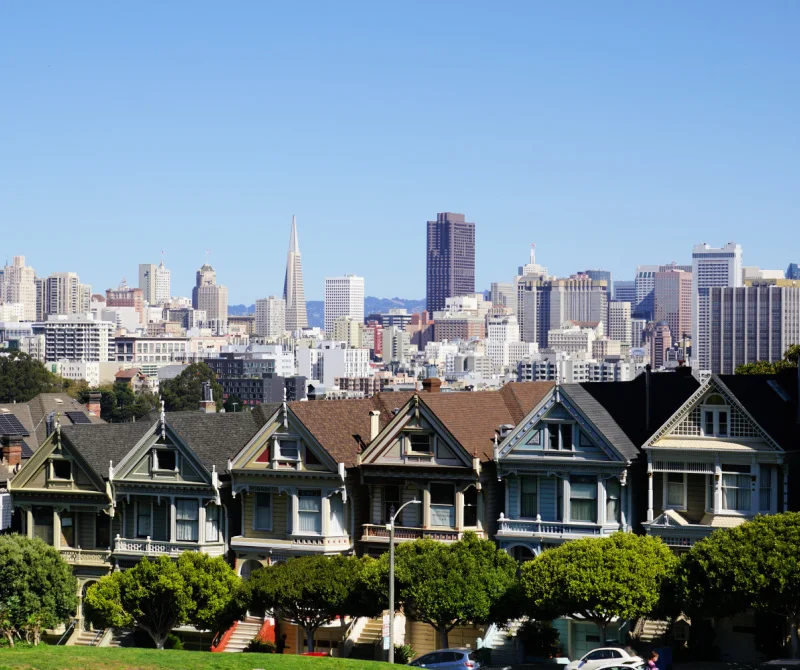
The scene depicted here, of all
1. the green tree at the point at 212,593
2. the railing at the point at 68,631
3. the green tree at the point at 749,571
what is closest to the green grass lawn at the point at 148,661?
the green tree at the point at 212,593

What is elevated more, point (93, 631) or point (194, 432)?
point (194, 432)

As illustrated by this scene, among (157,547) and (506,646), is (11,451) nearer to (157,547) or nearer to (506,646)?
(157,547)

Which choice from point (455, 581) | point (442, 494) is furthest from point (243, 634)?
point (455, 581)

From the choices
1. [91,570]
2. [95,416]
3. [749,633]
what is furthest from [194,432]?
[95,416]

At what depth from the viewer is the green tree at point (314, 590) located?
56719mm

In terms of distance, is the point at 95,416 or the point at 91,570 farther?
the point at 95,416

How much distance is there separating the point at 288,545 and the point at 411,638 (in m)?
5.12

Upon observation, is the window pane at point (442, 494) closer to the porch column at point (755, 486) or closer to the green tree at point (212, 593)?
the green tree at point (212, 593)

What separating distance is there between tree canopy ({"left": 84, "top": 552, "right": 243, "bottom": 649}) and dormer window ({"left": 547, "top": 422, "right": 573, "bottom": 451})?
1101cm

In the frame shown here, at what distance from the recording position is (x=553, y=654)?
56.3m

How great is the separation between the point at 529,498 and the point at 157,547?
13415mm

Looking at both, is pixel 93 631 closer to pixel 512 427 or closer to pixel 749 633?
pixel 512 427

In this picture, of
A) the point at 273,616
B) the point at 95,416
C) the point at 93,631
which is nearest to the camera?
the point at 273,616

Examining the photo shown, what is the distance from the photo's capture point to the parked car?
53.4 m
